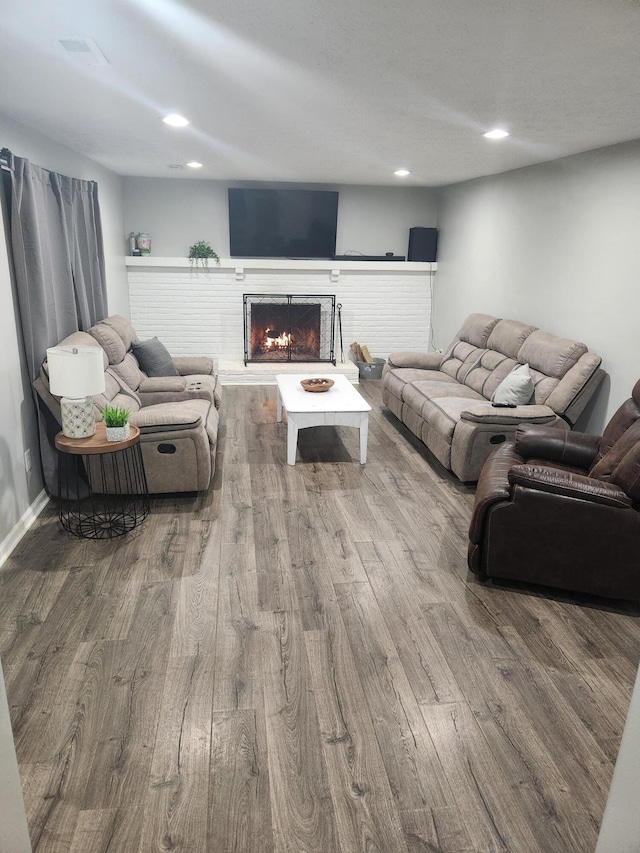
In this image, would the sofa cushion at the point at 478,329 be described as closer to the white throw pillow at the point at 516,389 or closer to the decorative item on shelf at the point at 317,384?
the white throw pillow at the point at 516,389

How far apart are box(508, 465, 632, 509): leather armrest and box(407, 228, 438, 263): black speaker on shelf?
17.0 feet

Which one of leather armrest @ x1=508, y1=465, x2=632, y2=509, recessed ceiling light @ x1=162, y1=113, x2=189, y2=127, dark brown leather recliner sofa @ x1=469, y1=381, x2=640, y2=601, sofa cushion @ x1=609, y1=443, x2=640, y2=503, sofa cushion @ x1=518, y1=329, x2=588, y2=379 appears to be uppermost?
recessed ceiling light @ x1=162, y1=113, x2=189, y2=127

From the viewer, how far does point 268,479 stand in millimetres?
4320

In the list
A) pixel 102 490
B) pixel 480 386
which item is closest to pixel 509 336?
pixel 480 386

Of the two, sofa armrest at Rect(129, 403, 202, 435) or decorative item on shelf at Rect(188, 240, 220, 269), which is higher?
decorative item on shelf at Rect(188, 240, 220, 269)

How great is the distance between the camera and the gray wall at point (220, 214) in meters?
7.12

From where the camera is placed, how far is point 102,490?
3773 millimetres

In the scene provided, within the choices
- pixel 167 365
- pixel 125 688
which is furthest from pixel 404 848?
pixel 167 365

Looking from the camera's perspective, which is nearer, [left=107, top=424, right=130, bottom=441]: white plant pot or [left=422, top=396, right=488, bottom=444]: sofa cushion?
[left=107, top=424, right=130, bottom=441]: white plant pot

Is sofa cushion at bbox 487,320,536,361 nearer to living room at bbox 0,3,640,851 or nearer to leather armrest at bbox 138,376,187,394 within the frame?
living room at bbox 0,3,640,851

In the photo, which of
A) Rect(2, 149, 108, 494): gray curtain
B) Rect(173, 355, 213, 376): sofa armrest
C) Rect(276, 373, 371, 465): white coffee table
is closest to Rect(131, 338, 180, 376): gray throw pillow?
Rect(173, 355, 213, 376): sofa armrest

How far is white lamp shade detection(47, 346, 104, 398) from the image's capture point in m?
3.21

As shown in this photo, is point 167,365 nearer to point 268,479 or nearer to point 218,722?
point 268,479

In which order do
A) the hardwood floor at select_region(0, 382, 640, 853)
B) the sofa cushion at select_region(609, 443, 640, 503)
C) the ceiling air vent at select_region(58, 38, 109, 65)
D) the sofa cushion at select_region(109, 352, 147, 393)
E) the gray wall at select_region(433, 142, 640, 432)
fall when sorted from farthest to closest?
1. the sofa cushion at select_region(109, 352, 147, 393)
2. the gray wall at select_region(433, 142, 640, 432)
3. the sofa cushion at select_region(609, 443, 640, 503)
4. the ceiling air vent at select_region(58, 38, 109, 65)
5. the hardwood floor at select_region(0, 382, 640, 853)
